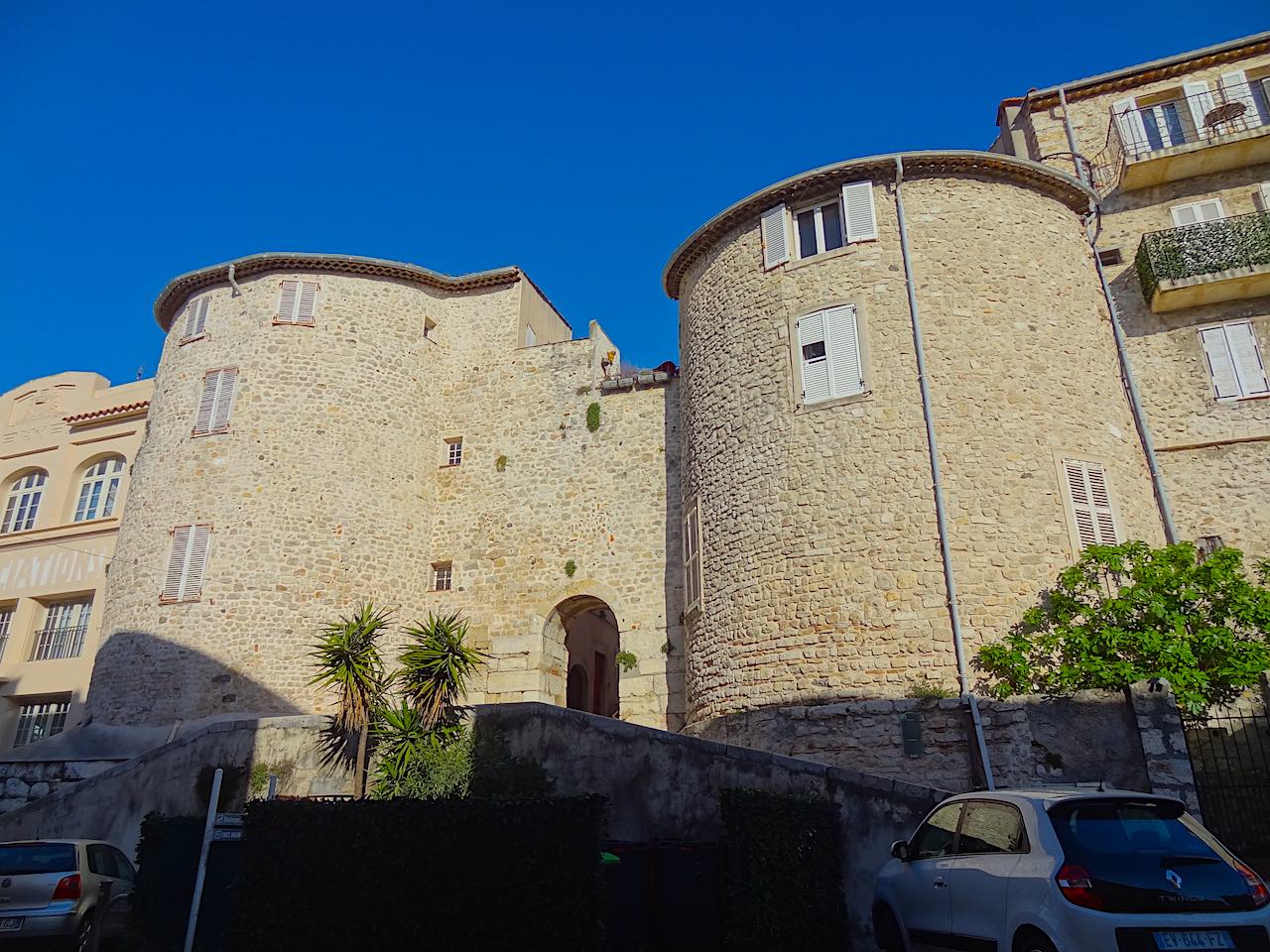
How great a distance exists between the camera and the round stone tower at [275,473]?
17.1 m

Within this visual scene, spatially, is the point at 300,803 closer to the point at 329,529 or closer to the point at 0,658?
the point at 329,529

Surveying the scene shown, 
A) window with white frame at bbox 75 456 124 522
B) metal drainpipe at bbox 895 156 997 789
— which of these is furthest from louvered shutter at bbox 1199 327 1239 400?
window with white frame at bbox 75 456 124 522

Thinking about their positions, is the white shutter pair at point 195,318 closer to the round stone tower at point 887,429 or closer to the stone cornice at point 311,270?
the stone cornice at point 311,270

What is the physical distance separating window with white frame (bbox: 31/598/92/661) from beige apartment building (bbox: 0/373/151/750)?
0.09 feet

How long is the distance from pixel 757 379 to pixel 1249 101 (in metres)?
11.3

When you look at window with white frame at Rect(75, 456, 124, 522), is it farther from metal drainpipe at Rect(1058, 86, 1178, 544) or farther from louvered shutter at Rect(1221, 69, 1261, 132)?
louvered shutter at Rect(1221, 69, 1261, 132)

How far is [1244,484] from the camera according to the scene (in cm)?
1448

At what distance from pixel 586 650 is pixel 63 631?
12786 millimetres

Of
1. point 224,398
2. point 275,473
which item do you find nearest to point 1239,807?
point 275,473

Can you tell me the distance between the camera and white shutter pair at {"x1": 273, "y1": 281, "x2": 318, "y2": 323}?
65.2ft

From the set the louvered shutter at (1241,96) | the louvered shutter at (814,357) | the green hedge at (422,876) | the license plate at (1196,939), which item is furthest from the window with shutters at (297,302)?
the louvered shutter at (1241,96)

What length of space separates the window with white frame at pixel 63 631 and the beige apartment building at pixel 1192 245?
2340 centimetres

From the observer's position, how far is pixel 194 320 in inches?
814

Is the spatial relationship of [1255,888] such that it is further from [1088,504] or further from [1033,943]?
[1088,504]
